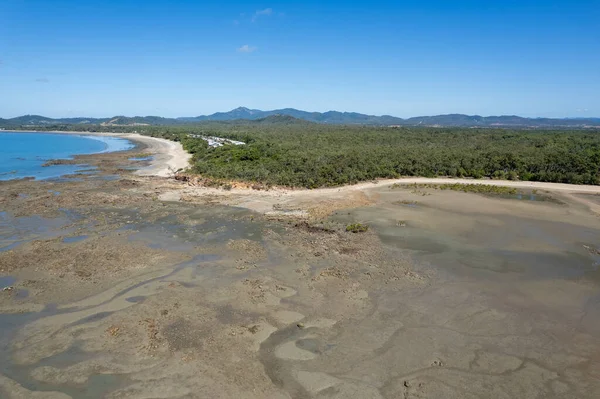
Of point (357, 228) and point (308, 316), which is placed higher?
point (357, 228)

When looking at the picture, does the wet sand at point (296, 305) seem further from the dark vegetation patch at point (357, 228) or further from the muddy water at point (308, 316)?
the dark vegetation patch at point (357, 228)

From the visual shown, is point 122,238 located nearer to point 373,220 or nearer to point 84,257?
point 84,257

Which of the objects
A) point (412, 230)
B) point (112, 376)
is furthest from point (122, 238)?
point (412, 230)

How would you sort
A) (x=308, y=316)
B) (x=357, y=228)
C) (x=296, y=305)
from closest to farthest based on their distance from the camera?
(x=308, y=316)
(x=296, y=305)
(x=357, y=228)

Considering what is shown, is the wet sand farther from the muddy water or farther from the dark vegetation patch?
the dark vegetation patch

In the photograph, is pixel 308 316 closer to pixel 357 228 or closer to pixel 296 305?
pixel 296 305

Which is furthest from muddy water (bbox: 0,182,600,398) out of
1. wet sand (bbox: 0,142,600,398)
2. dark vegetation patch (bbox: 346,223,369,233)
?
dark vegetation patch (bbox: 346,223,369,233)

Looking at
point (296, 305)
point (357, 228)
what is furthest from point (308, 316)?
point (357, 228)

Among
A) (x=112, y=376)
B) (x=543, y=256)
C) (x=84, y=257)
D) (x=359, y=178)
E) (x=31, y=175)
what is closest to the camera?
(x=112, y=376)

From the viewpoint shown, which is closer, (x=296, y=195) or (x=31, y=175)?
(x=296, y=195)
